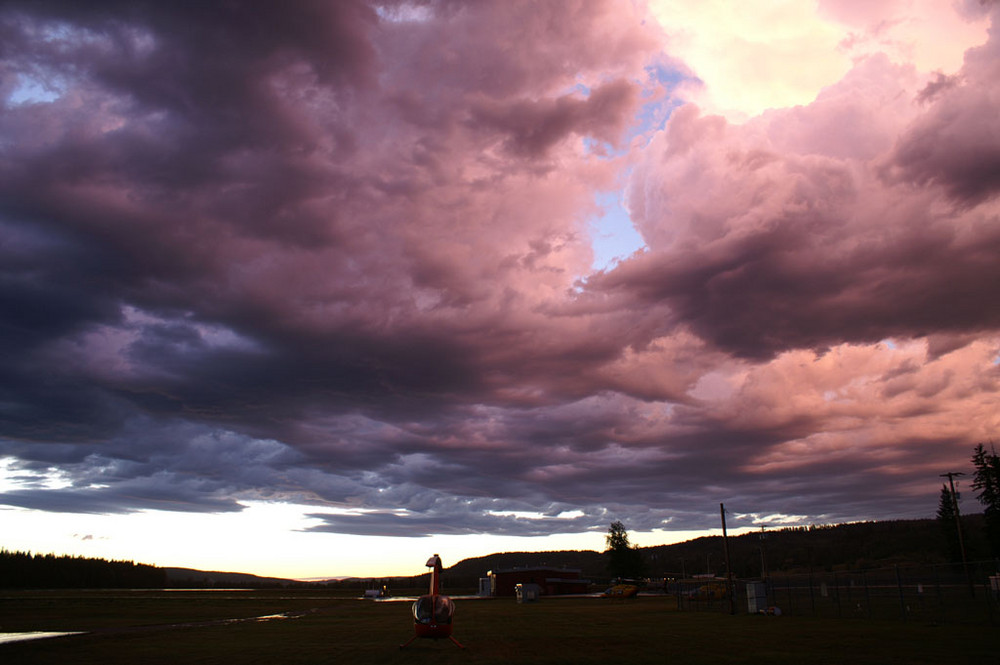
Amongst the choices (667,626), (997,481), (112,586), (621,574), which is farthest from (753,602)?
(112,586)

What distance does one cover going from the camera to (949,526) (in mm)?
113875

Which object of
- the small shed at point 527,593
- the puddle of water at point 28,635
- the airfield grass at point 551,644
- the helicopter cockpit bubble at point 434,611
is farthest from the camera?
the small shed at point 527,593

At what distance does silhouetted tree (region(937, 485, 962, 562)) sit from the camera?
105688 millimetres

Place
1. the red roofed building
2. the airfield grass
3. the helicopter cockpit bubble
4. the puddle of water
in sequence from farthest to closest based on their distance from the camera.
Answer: the red roofed building < the puddle of water < the helicopter cockpit bubble < the airfield grass

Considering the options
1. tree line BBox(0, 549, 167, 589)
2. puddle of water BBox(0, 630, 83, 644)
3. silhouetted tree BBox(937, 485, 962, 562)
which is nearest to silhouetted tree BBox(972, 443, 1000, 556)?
silhouetted tree BBox(937, 485, 962, 562)

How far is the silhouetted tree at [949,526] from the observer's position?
10569 cm

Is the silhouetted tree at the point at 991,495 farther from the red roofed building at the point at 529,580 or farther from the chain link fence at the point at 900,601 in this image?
the red roofed building at the point at 529,580

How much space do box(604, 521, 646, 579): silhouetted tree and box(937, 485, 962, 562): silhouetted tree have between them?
206 ft

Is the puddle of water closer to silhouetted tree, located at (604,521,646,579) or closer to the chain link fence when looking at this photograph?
the chain link fence

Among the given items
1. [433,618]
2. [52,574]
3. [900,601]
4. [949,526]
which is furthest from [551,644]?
[52,574]

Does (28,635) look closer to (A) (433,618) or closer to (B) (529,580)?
(A) (433,618)

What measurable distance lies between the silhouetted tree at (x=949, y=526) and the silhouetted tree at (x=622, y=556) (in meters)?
62.9

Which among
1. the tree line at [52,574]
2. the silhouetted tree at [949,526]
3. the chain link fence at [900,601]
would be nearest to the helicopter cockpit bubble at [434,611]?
the chain link fence at [900,601]

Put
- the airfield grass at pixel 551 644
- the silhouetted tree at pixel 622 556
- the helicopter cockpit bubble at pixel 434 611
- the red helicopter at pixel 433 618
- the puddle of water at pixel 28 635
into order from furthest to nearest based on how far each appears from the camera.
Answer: the silhouetted tree at pixel 622 556, the puddle of water at pixel 28 635, the helicopter cockpit bubble at pixel 434 611, the red helicopter at pixel 433 618, the airfield grass at pixel 551 644
